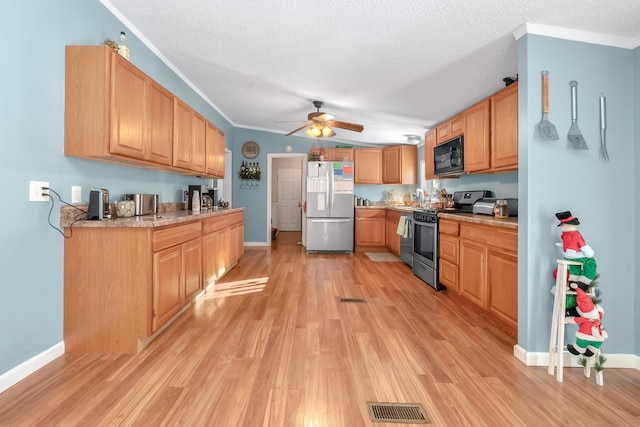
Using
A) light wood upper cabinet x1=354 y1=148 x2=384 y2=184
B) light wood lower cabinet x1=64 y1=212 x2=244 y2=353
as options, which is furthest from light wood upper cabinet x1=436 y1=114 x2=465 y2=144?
light wood lower cabinet x1=64 y1=212 x2=244 y2=353

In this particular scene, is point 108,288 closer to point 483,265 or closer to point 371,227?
point 483,265

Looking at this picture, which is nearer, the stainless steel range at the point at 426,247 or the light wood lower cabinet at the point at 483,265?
the light wood lower cabinet at the point at 483,265

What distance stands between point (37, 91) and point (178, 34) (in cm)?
140

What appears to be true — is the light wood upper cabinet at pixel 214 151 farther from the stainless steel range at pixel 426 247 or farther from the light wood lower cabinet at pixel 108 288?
the stainless steel range at pixel 426 247

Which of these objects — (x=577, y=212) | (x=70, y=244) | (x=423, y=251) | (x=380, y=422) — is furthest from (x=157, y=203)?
(x=577, y=212)

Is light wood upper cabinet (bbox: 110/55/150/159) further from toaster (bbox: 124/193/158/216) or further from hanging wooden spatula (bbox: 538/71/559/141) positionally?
hanging wooden spatula (bbox: 538/71/559/141)

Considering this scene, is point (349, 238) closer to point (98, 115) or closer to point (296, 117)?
point (296, 117)

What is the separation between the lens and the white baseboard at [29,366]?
69.1 inches

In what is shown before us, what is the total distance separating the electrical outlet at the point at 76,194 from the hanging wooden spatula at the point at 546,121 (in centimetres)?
319

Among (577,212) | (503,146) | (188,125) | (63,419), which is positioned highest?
(188,125)

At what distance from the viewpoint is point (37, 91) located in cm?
194

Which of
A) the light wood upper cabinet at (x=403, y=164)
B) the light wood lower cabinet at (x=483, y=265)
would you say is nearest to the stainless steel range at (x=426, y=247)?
the light wood lower cabinet at (x=483, y=265)

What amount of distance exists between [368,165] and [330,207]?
1302 millimetres

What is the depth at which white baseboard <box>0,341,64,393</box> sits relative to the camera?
1.75 metres
